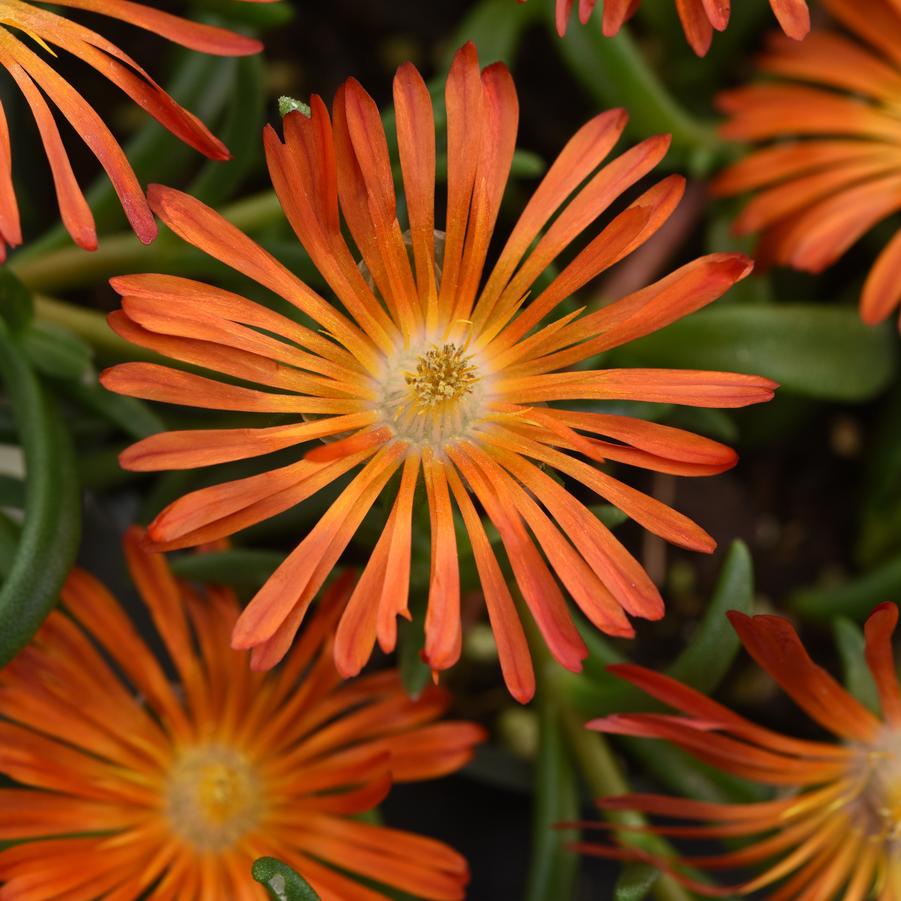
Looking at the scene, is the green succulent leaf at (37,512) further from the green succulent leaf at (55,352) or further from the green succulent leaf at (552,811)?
the green succulent leaf at (552,811)

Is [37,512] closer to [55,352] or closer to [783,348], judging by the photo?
[55,352]

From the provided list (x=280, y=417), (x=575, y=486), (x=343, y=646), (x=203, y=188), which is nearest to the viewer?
(x=343, y=646)

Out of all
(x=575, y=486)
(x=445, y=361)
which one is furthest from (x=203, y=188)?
(x=575, y=486)

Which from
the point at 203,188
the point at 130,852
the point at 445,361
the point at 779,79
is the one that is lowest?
the point at 130,852

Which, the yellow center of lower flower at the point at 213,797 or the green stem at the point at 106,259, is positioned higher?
the green stem at the point at 106,259

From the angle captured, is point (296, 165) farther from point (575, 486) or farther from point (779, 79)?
point (779, 79)

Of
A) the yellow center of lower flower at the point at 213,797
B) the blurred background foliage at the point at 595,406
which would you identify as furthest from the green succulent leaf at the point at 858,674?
the yellow center of lower flower at the point at 213,797
